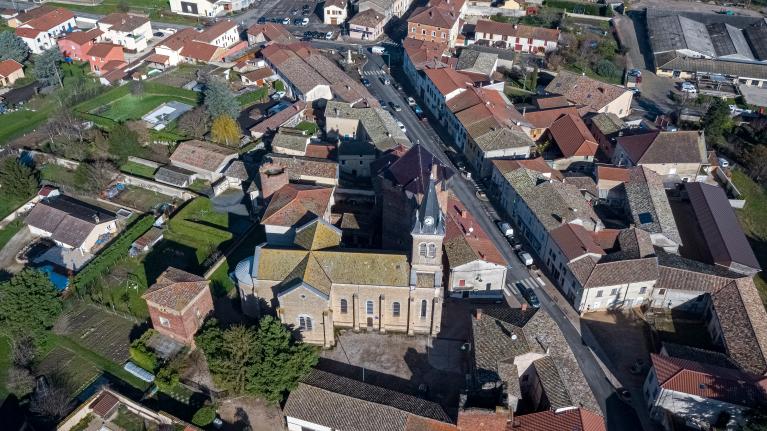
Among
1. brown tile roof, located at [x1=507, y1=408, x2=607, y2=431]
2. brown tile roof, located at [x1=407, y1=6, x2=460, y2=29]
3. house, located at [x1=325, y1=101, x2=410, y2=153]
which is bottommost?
brown tile roof, located at [x1=507, y1=408, x2=607, y2=431]

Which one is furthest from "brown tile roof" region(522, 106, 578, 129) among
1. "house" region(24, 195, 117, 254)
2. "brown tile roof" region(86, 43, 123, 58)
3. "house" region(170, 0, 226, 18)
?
"house" region(170, 0, 226, 18)

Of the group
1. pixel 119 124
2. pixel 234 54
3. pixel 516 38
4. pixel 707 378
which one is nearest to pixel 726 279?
pixel 707 378

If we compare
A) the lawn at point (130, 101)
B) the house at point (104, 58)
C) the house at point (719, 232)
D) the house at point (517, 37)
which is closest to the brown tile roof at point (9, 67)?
the house at point (104, 58)

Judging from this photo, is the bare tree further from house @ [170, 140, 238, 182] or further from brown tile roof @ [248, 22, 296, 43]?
brown tile roof @ [248, 22, 296, 43]

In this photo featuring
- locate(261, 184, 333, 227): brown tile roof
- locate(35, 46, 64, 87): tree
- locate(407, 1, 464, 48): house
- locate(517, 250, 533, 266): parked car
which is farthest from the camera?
locate(407, 1, 464, 48): house

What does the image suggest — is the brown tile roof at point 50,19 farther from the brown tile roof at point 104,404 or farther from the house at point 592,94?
the house at point 592,94

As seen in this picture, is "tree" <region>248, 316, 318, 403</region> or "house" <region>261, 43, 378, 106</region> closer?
"tree" <region>248, 316, 318, 403</region>

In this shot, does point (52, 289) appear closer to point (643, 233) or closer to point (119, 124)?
point (119, 124)
